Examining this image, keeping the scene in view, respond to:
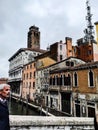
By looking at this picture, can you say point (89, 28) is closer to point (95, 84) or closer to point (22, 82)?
point (22, 82)

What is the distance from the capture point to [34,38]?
5012 cm

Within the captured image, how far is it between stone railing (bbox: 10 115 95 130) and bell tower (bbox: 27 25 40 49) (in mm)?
45156

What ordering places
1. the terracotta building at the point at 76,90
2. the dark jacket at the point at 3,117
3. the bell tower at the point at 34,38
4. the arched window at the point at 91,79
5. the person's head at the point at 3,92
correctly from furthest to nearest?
the bell tower at the point at 34,38 → the arched window at the point at 91,79 → the terracotta building at the point at 76,90 → the person's head at the point at 3,92 → the dark jacket at the point at 3,117

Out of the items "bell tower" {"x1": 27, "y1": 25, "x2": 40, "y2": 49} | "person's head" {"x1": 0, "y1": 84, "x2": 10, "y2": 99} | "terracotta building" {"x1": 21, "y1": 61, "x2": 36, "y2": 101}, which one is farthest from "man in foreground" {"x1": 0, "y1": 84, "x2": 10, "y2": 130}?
"bell tower" {"x1": 27, "y1": 25, "x2": 40, "y2": 49}

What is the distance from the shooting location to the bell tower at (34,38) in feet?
164

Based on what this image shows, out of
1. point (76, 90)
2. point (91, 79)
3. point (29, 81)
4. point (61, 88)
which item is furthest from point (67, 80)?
point (29, 81)

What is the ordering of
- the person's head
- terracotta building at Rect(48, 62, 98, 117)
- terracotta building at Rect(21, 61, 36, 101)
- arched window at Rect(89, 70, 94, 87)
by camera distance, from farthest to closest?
terracotta building at Rect(21, 61, 36, 101) → arched window at Rect(89, 70, 94, 87) → terracotta building at Rect(48, 62, 98, 117) → the person's head

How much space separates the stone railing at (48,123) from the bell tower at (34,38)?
45.2 m

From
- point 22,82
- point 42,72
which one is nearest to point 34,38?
point 22,82

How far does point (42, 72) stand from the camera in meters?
31.3

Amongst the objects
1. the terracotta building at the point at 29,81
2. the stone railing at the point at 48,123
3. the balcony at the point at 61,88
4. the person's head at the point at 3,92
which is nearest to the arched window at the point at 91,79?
the balcony at the point at 61,88

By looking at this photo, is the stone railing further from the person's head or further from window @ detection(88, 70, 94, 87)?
window @ detection(88, 70, 94, 87)

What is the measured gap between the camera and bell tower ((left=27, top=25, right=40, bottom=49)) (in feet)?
164

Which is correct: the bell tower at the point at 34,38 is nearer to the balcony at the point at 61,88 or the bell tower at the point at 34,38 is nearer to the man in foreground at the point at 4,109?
the balcony at the point at 61,88
